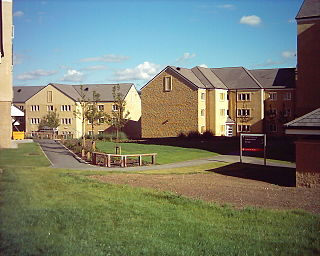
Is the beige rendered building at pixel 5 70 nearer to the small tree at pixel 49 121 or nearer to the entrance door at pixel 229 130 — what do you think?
the small tree at pixel 49 121

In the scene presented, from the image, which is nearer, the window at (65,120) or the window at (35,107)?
the window at (35,107)

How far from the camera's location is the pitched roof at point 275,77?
5374cm

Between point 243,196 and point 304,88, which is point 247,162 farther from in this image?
point 243,196

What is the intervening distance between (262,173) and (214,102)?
3112 centimetres

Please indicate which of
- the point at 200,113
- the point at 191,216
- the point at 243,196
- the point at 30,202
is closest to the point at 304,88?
the point at 243,196

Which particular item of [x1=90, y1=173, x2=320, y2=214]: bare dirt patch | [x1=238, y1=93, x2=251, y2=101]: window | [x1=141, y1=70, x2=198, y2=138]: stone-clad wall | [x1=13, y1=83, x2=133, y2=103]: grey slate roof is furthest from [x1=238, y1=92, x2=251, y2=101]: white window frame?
[x1=90, y1=173, x2=320, y2=214]: bare dirt patch

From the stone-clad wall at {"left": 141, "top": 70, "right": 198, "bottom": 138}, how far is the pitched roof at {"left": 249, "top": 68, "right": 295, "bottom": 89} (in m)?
11.7

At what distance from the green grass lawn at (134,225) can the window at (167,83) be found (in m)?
39.1

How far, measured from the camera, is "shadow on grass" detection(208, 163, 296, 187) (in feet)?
62.0

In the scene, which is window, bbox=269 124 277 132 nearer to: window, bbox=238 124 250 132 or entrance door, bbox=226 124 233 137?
window, bbox=238 124 250 132

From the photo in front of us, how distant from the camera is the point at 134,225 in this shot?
31.3 ft

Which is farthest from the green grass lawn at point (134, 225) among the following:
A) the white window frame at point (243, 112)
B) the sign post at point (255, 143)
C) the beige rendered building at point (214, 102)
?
the white window frame at point (243, 112)

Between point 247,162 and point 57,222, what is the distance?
19.7 metres

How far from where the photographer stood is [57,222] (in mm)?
9578
